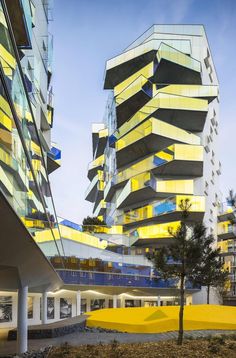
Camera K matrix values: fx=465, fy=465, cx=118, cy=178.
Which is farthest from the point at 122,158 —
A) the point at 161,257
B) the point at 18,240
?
the point at 18,240

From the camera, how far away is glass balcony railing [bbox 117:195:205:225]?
5803cm

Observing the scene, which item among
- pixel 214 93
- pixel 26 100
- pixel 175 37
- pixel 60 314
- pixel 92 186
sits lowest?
pixel 60 314

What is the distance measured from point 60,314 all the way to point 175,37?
44.8 meters

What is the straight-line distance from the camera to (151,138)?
62.5 metres

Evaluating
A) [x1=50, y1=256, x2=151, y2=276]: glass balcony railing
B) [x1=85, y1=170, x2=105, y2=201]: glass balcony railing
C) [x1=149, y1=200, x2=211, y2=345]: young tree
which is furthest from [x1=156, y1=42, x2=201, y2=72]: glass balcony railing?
[x1=149, y1=200, x2=211, y2=345]: young tree

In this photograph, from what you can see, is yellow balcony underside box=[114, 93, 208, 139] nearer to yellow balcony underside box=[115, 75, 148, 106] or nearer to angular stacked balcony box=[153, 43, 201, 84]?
yellow balcony underside box=[115, 75, 148, 106]

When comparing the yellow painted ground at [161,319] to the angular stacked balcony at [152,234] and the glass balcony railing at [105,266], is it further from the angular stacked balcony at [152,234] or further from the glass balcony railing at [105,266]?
the angular stacked balcony at [152,234]

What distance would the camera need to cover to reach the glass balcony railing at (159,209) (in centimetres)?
5803

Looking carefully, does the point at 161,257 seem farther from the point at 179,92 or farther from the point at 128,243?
the point at 179,92

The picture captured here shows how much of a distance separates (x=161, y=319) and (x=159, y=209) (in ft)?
116

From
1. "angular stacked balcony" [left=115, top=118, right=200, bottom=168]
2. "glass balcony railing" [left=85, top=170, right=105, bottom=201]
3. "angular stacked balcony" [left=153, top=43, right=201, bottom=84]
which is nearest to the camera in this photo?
"angular stacked balcony" [left=115, top=118, right=200, bottom=168]

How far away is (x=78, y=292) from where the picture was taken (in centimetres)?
4028

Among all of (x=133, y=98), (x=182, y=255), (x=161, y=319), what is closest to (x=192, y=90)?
(x=133, y=98)

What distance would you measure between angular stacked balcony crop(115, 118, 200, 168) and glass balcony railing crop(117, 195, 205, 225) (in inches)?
324
